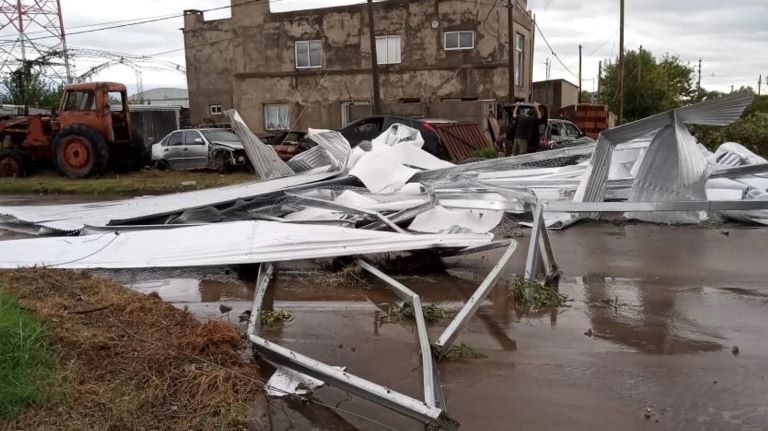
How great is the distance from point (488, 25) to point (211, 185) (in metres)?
14.0

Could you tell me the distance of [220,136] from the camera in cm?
1870

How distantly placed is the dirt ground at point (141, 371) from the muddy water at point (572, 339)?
356 mm

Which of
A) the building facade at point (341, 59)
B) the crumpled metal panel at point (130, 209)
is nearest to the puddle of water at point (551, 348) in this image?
the crumpled metal panel at point (130, 209)

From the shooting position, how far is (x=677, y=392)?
3.77 meters

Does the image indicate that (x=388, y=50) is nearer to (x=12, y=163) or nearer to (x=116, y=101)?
(x=116, y=101)

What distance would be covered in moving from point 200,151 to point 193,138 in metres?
0.59

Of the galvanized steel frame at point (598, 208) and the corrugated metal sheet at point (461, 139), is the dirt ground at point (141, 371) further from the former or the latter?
the corrugated metal sheet at point (461, 139)

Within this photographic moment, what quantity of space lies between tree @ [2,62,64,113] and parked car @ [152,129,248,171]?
1546 cm

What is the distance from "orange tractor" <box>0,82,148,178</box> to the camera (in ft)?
55.3

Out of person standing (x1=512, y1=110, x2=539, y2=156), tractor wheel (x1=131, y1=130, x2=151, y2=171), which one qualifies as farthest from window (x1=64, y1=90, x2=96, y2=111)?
person standing (x1=512, y1=110, x2=539, y2=156)

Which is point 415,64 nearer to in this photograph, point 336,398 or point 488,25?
point 488,25

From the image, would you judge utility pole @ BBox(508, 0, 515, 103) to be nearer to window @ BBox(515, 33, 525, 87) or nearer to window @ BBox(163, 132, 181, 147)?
window @ BBox(515, 33, 525, 87)

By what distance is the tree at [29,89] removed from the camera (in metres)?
31.4

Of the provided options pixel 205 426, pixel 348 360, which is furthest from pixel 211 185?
pixel 205 426
